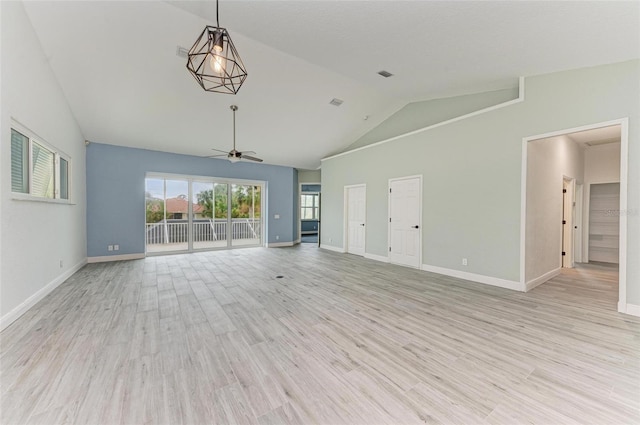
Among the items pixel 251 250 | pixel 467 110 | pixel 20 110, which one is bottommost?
pixel 251 250

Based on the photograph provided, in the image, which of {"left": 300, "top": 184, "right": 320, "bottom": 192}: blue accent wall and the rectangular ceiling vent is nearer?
the rectangular ceiling vent

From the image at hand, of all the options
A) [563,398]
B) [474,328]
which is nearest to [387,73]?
[474,328]

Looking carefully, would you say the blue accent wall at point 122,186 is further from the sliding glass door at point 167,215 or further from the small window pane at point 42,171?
the small window pane at point 42,171

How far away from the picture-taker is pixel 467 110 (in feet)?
15.7

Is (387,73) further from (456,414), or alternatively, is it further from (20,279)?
(20,279)

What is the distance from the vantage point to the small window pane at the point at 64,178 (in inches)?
173

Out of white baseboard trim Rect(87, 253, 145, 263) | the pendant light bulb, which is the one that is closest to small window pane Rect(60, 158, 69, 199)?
white baseboard trim Rect(87, 253, 145, 263)

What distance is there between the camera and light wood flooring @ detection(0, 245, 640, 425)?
1563mm

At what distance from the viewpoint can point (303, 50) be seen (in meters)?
3.45

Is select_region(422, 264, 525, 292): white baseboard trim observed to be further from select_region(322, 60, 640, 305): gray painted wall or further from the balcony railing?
the balcony railing

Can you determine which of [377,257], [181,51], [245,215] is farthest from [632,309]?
[245,215]

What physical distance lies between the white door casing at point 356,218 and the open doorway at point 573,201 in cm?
360

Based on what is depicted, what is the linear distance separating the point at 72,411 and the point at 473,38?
4.95 meters

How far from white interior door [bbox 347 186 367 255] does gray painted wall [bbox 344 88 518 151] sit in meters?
1.47
